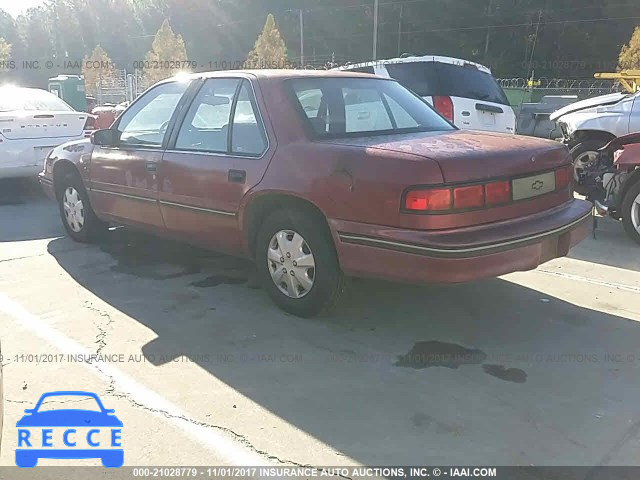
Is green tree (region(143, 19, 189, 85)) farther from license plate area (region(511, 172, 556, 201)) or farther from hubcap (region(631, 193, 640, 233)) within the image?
license plate area (region(511, 172, 556, 201))

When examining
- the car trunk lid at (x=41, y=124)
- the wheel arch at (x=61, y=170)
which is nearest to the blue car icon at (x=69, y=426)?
the wheel arch at (x=61, y=170)

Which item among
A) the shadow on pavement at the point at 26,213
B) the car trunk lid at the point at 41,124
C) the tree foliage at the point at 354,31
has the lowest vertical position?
the shadow on pavement at the point at 26,213

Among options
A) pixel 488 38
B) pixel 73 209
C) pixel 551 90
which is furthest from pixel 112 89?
pixel 73 209

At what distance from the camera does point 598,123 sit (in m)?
8.09

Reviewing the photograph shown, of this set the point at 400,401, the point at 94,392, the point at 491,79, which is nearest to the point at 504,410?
the point at 400,401

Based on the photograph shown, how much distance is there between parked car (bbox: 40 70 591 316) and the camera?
355 centimetres

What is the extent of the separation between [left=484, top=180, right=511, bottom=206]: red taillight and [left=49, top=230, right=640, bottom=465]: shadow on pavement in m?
0.88

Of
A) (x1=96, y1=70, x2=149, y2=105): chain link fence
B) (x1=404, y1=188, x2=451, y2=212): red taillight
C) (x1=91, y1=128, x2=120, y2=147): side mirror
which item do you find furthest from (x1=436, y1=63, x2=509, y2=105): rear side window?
(x1=96, y1=70, x2=149, y2=105): chain link fence

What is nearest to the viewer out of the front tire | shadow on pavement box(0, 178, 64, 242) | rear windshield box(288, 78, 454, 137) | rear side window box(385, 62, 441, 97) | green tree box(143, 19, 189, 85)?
the front tire

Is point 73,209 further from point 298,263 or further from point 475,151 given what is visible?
point 475,151

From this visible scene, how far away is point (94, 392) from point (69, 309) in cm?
135

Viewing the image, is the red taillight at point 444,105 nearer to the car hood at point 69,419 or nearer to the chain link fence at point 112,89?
the car hood at point 69,419

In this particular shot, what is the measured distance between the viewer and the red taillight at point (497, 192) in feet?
11.9

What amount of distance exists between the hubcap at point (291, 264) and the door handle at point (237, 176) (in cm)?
45
